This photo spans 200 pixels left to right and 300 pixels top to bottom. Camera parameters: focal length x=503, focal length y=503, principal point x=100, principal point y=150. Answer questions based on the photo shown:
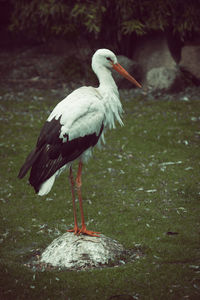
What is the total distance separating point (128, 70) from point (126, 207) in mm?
7087

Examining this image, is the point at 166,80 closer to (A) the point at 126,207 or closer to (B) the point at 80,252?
(A) the point at 126,207

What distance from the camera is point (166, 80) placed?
44.5 ft

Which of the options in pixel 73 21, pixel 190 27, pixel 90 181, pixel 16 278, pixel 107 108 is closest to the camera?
pixel 16 278

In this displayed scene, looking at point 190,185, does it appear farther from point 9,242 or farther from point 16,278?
point 16,278

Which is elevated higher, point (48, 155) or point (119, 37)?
point (48, 155)

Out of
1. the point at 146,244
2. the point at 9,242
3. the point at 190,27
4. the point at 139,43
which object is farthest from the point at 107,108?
the point at 139,43

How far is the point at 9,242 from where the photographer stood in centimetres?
642

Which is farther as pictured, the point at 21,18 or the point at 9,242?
the point at 21,18

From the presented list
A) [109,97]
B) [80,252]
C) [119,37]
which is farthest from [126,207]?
[119,37]

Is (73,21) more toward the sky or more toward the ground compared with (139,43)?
more toward the sky

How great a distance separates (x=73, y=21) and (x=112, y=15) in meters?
1.15

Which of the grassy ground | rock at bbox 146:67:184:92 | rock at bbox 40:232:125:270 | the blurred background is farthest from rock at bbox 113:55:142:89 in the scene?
rock at bbox 40:232:125:270

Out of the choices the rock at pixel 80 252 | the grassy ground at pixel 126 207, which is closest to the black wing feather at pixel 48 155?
the rock at pixel 80 252

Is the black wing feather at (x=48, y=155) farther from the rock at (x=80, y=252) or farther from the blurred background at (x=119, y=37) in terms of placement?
the blurred background at (x=119, y=37)
